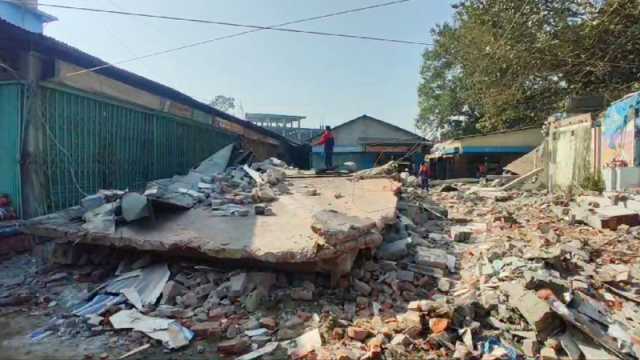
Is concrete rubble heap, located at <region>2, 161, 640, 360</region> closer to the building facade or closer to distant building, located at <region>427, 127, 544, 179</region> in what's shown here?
Answer: the building facade

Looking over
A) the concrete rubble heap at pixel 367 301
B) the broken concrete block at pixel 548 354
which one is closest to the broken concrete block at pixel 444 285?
the concrete rubble heap at pixel 367 301

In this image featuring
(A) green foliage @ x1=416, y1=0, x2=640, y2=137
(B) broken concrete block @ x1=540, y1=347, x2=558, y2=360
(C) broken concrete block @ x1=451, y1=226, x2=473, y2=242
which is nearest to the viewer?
(B) broken concrete block @ x1=540, y1=347, x2=558, y2=360

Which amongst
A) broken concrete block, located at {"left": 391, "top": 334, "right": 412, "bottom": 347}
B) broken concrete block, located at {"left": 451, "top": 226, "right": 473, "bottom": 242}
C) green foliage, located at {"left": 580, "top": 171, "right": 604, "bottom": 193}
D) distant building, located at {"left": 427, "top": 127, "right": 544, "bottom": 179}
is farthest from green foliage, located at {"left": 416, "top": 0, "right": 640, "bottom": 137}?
broken concrete block, located at {"left": 391, "top": 334, "right": 412, "bottom": 347}

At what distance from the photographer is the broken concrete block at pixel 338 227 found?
11.6 feet

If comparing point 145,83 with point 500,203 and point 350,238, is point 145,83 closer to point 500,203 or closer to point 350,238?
point 350,238

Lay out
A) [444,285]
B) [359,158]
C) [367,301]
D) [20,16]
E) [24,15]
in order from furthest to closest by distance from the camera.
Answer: [359,158]
[24,15]
[20,16]
[444,285]
[367,301]

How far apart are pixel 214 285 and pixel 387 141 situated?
2333 centimetres

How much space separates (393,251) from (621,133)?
643 centimetres

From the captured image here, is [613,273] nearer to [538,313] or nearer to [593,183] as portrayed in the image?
[538,313]

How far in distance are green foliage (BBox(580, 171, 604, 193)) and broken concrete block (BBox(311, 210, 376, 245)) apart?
6890 millimetres

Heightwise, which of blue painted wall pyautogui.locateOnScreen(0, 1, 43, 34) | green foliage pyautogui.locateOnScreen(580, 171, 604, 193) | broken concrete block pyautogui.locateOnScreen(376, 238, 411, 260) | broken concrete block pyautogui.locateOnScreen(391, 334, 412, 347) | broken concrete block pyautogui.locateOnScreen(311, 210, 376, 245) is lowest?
broken concrete block pyautogui.locateOnScreen(391, 334, 412, 347)

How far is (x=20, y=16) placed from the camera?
12.8 m

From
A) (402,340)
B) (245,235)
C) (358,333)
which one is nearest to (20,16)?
(245,235)

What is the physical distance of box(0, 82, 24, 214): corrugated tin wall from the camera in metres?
5.23
